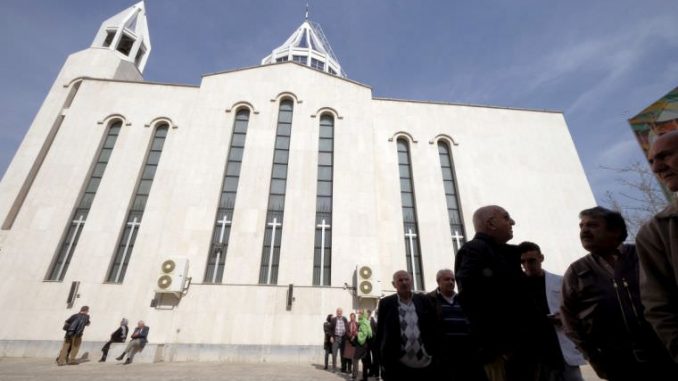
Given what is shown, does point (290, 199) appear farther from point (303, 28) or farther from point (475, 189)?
point (303, 28)

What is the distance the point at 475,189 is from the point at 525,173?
11.6 ft

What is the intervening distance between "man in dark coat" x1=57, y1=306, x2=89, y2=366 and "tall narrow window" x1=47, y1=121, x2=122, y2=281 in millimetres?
4416

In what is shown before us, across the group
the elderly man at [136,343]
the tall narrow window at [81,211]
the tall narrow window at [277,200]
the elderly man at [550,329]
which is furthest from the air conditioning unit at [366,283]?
the tall narrow window at [81,211]

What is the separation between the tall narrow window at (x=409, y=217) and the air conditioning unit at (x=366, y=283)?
8.43ft

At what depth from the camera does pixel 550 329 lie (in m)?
2.50

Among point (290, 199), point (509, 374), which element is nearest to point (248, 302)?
point (290, 199)

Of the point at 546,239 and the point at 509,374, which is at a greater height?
the point at 546,239

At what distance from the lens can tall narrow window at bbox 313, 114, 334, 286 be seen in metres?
12.9

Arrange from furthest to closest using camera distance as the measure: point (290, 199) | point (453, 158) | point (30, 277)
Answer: point (453, 158), point (290, 199), point (30, 277)

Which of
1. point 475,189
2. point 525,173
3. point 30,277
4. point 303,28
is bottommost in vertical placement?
point 30,277

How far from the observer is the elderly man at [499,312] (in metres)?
2.17

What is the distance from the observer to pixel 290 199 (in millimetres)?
A: 13977

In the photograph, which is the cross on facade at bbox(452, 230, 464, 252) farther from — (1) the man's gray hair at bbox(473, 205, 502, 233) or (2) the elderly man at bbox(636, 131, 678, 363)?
(2) the elderly man at bbox(636, 131, 678, 363)

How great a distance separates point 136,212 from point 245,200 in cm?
523
